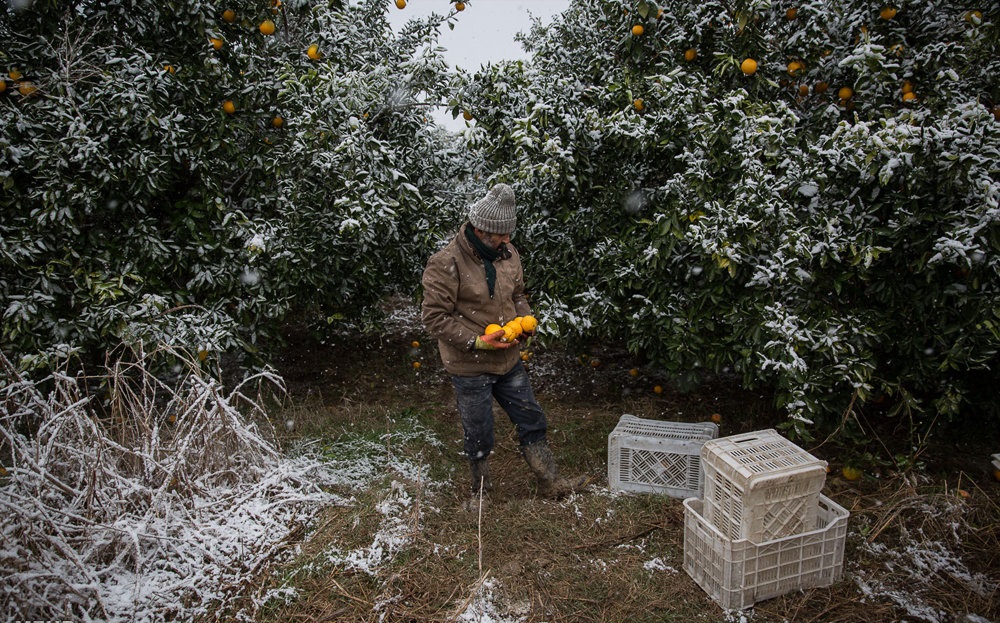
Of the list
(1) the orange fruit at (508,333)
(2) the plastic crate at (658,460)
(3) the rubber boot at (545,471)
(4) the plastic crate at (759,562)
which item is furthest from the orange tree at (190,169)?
(4) the plastic crate at (759,562)

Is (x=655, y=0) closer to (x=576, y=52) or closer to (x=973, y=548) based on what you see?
(x=576, y=52)

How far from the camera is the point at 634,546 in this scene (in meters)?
2.96

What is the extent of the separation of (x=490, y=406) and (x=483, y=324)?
431mm

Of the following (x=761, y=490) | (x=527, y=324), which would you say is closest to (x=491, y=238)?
(x=527, y=324)

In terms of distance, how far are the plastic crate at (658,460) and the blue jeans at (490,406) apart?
1.44 feet

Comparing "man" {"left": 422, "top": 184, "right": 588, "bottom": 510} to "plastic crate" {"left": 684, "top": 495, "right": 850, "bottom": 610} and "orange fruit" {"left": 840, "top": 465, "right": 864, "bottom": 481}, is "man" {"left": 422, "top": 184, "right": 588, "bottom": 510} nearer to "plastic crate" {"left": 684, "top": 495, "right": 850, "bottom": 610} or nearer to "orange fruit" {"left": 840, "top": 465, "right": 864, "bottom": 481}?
"plastic crate" {"left": 684, "top": 495, "right": 850, "bottom": 610}

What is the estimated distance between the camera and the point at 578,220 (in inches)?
161

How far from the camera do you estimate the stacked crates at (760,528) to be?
8.13 ft

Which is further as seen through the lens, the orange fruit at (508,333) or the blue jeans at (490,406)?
the blue jeans at (490,406)

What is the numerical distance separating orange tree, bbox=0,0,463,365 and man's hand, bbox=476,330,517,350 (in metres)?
1.20

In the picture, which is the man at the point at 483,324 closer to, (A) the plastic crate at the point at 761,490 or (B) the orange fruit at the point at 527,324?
(B) the orange fruit at the point at 527,324

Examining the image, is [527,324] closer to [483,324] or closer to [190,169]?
[483,324]

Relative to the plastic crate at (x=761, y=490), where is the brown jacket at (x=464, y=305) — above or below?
above

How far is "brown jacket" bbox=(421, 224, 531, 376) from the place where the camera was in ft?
9.95
